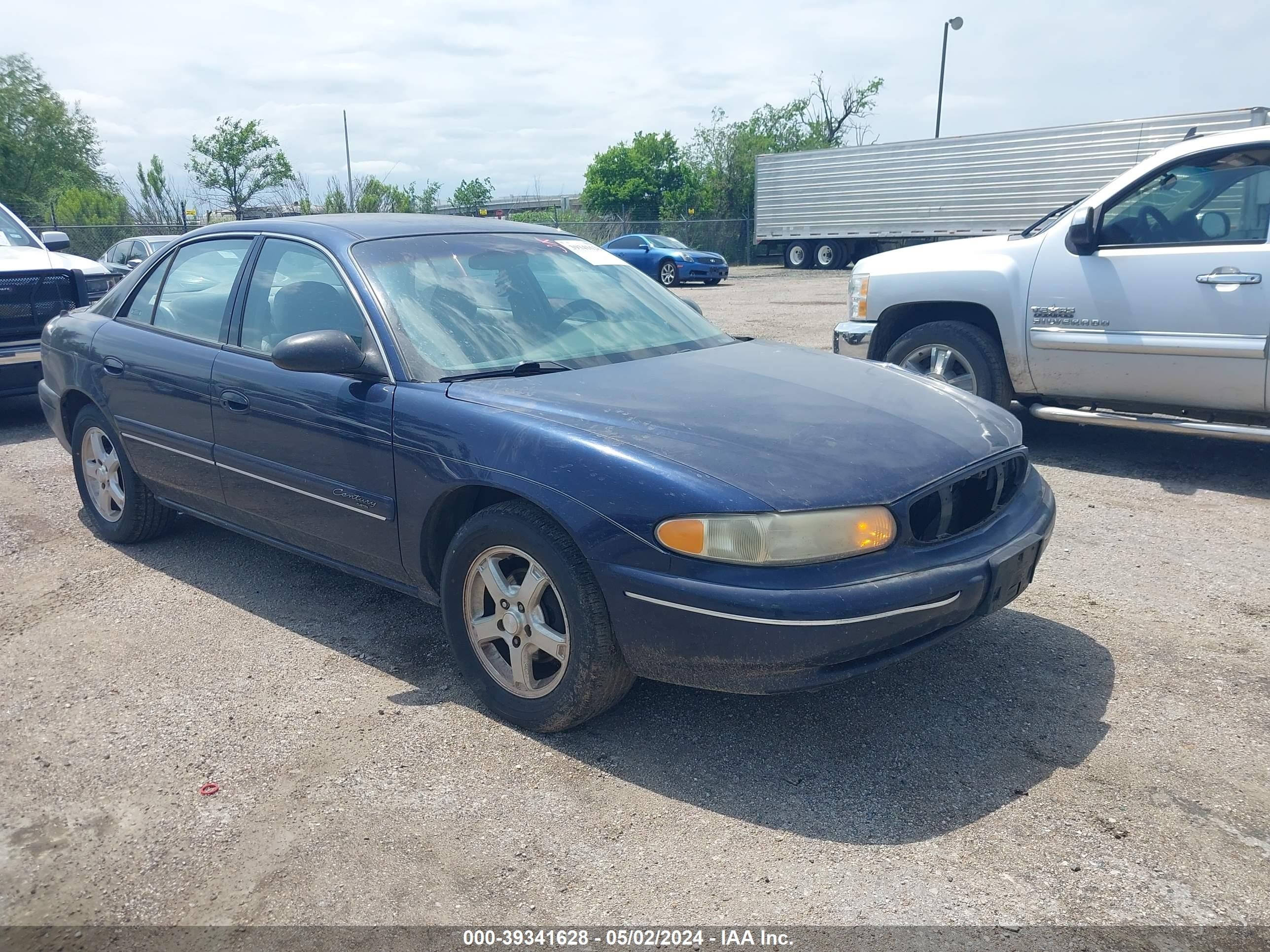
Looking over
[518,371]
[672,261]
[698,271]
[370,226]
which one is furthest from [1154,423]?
[672,261]

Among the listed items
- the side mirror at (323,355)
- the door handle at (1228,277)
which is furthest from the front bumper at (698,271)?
the side mirror at (323,355)

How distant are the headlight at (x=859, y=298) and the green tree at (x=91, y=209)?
30.2 m

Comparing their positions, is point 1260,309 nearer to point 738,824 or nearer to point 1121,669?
point 1121,669

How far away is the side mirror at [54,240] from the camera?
9.01 m

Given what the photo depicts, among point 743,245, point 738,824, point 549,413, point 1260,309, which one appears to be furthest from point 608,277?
point 743,245

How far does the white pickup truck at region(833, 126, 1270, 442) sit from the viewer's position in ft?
18.1

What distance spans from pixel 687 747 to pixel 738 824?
1.42 feet

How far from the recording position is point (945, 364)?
6.73 m

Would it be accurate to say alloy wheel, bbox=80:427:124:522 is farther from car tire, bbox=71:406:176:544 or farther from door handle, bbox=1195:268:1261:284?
door handle, bbox=1195:268:1261:284

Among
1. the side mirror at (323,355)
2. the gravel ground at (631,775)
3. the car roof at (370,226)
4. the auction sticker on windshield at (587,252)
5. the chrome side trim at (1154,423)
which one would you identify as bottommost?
the gravel ground at (631,775)

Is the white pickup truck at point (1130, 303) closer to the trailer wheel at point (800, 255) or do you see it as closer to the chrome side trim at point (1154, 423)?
the chrome side trim at point (1154, 423)

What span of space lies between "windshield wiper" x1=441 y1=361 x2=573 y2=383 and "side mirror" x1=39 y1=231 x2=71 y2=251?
7182mm

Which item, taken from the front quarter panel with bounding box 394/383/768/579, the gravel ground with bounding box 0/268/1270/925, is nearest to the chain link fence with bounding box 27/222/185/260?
the gravel ground with bounding box 0/268/1270/925

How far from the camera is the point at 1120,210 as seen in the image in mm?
5973
